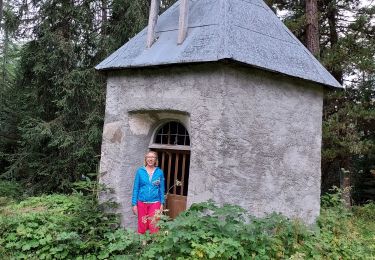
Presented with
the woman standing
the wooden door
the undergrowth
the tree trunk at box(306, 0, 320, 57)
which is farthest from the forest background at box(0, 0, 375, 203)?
the woman standing

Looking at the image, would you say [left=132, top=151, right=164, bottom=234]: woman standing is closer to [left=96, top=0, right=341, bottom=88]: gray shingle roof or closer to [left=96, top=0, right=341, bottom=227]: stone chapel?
[left=96, top=0, right=341, bottom=227]: stone chapel

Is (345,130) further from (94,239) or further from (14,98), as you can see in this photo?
(14,98)

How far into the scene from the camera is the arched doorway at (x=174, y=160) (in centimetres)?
666

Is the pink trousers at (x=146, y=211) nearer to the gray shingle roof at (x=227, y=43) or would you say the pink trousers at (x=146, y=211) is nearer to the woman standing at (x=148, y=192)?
the woman standing at (x=148, y=192)

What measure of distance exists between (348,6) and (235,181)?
9328mm

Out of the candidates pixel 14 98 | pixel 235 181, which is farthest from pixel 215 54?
pixel 14 98

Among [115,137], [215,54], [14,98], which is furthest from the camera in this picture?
[14,98]

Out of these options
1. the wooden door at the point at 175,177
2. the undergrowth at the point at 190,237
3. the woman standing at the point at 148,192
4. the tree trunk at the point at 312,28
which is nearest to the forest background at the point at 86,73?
the tree trunk at the point at 312,28

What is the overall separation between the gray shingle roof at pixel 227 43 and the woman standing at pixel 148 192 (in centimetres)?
161

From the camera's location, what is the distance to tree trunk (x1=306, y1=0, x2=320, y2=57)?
11.1m

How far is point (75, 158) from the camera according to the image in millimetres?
11430

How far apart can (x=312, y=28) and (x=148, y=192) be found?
301 inches

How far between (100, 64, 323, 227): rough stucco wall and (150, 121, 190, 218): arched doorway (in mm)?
248

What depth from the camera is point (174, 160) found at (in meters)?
6.86
